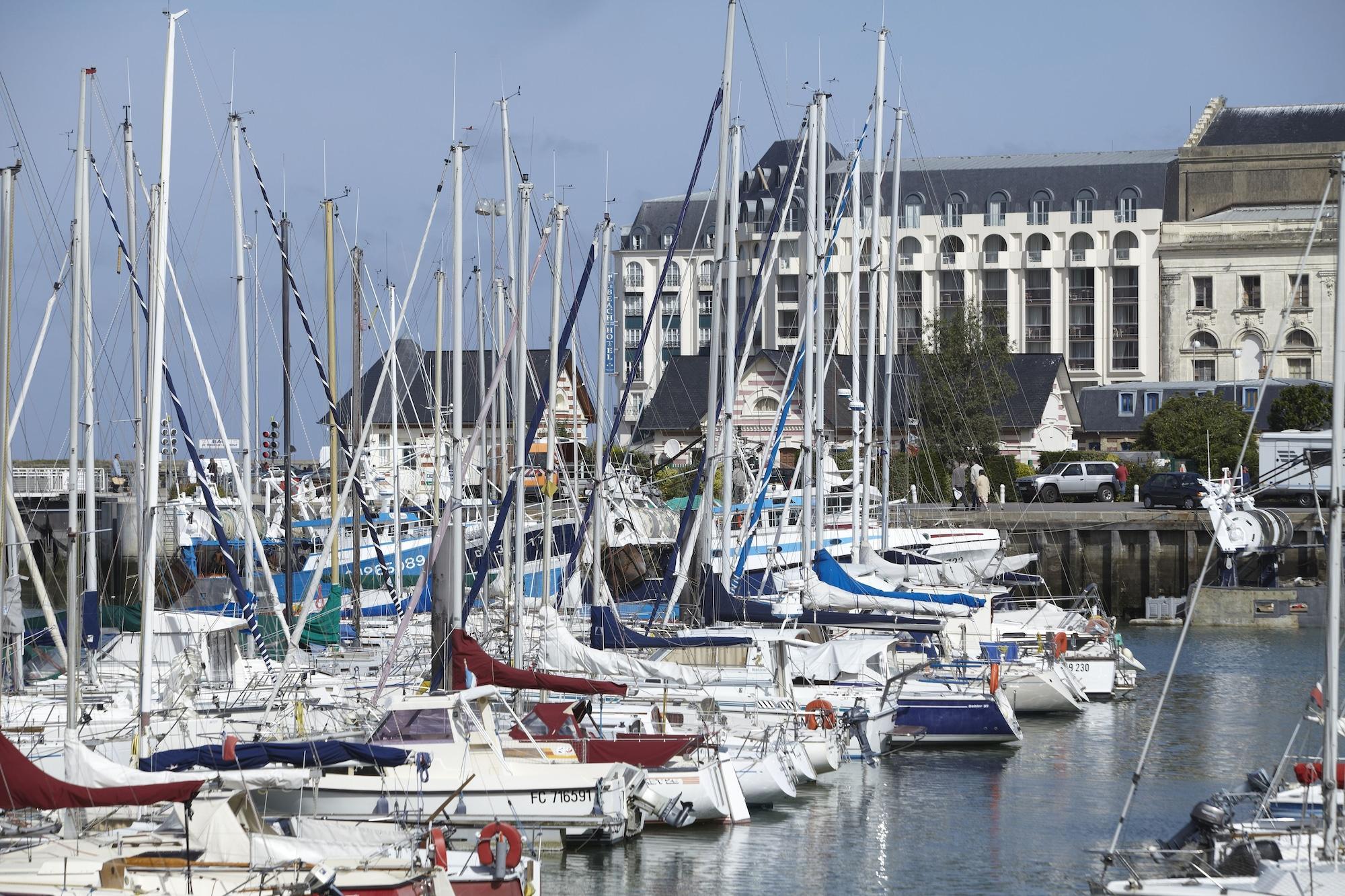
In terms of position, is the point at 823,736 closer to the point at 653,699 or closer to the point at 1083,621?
the point at 653,699

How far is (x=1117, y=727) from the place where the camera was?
36.1 meters

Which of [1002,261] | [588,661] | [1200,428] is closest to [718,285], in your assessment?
[588,661]

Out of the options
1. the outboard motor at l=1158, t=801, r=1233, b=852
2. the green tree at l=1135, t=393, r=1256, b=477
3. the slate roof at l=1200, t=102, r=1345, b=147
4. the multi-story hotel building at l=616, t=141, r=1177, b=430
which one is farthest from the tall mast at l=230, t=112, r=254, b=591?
the slate roof at l=1200, t=102, r=1345, b=147

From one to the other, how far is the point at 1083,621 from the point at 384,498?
24.5m

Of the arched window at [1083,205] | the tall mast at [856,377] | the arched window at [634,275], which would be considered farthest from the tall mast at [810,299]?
the arched window at [634,275]

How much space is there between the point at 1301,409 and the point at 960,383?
16.7 meters

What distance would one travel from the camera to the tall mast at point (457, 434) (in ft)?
85.8

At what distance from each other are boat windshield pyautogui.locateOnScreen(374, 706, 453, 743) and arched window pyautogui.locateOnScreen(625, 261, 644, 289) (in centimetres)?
11182

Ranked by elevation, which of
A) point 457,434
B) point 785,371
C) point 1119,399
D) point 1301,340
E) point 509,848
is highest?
point 1301,340

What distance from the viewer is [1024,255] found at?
12388cm

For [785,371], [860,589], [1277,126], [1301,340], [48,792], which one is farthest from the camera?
[1277,126]

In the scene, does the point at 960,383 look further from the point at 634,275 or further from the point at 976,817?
the point at 976,817

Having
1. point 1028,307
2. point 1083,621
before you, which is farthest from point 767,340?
point 1083,621

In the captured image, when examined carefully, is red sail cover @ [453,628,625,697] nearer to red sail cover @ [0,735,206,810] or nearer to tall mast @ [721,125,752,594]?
red sail cover @ [0,735,206,810]
